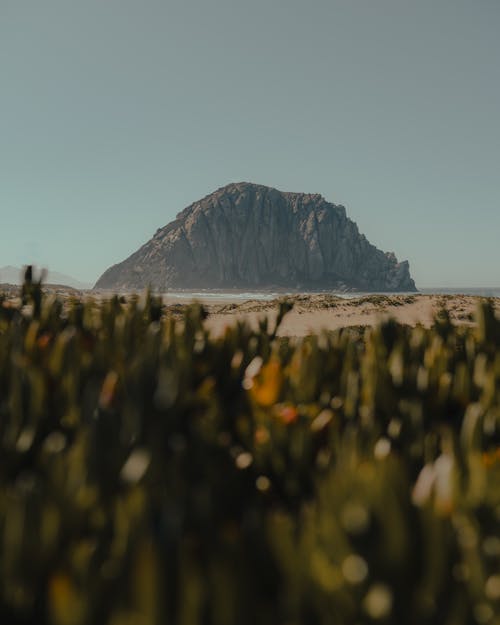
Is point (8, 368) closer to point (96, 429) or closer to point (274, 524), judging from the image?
point (96, 429)

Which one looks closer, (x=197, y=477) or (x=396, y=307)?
(x=197, y=477)

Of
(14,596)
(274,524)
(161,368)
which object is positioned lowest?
(14,596)

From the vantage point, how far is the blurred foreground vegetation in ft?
3.36

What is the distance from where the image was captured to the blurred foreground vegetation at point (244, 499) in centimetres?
102

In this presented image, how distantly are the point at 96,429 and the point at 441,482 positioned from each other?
0.99 meters

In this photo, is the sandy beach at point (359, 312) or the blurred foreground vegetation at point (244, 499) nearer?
the blurred foreground vegetation at point (244, 499)

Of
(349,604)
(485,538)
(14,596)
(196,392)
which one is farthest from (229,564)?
(196,392)

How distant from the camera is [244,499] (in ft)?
5.78

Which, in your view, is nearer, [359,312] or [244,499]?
[244,499]

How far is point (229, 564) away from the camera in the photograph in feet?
3.72

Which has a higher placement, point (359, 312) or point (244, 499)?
point (359, 312)

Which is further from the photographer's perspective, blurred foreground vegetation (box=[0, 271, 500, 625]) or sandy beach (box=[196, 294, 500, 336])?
sandy beach (box=[196, 294, 500, 336])

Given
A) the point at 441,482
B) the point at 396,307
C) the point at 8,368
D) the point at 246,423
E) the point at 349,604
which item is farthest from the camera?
the point at 396,307

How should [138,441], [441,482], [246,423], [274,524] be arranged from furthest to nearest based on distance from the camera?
1. [246,423]
2. [138,441]
3. [441,482]
4. [274,524]
